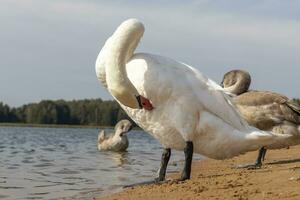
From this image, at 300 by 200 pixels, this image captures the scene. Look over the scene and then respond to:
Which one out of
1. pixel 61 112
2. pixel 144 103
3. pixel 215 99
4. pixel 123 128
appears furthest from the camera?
pixel 61 112

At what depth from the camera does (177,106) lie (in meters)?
7.36

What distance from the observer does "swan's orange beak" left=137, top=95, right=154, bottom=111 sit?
712 centimetres

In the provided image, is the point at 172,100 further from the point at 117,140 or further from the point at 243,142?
the point at 117,140

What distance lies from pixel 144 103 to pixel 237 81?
182 inches

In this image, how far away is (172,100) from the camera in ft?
24.2

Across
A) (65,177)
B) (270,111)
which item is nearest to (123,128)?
(65,177)

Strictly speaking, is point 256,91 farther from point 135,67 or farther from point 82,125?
point 82,125

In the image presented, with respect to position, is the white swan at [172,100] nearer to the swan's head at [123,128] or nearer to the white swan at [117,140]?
the white swan at [117,140]

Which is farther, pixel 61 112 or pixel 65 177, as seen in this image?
pixel 61 112

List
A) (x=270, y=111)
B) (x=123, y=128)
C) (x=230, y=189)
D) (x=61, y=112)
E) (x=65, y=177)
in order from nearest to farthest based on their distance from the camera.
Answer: (x=230, y=189) < (x=270, y=111) < (x=65, y=177) < (x=123, y=128) < (x=61, y=112)

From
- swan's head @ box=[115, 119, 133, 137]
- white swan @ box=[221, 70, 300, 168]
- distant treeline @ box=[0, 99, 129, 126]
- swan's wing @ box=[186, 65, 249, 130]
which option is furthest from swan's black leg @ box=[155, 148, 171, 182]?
distant treeline @ box=[0, 99, 129, 126]

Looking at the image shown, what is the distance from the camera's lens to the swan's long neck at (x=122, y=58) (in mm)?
7057

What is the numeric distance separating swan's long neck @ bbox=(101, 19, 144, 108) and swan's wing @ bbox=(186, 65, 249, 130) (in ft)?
2.92

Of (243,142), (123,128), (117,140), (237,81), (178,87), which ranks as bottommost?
(117,140)
